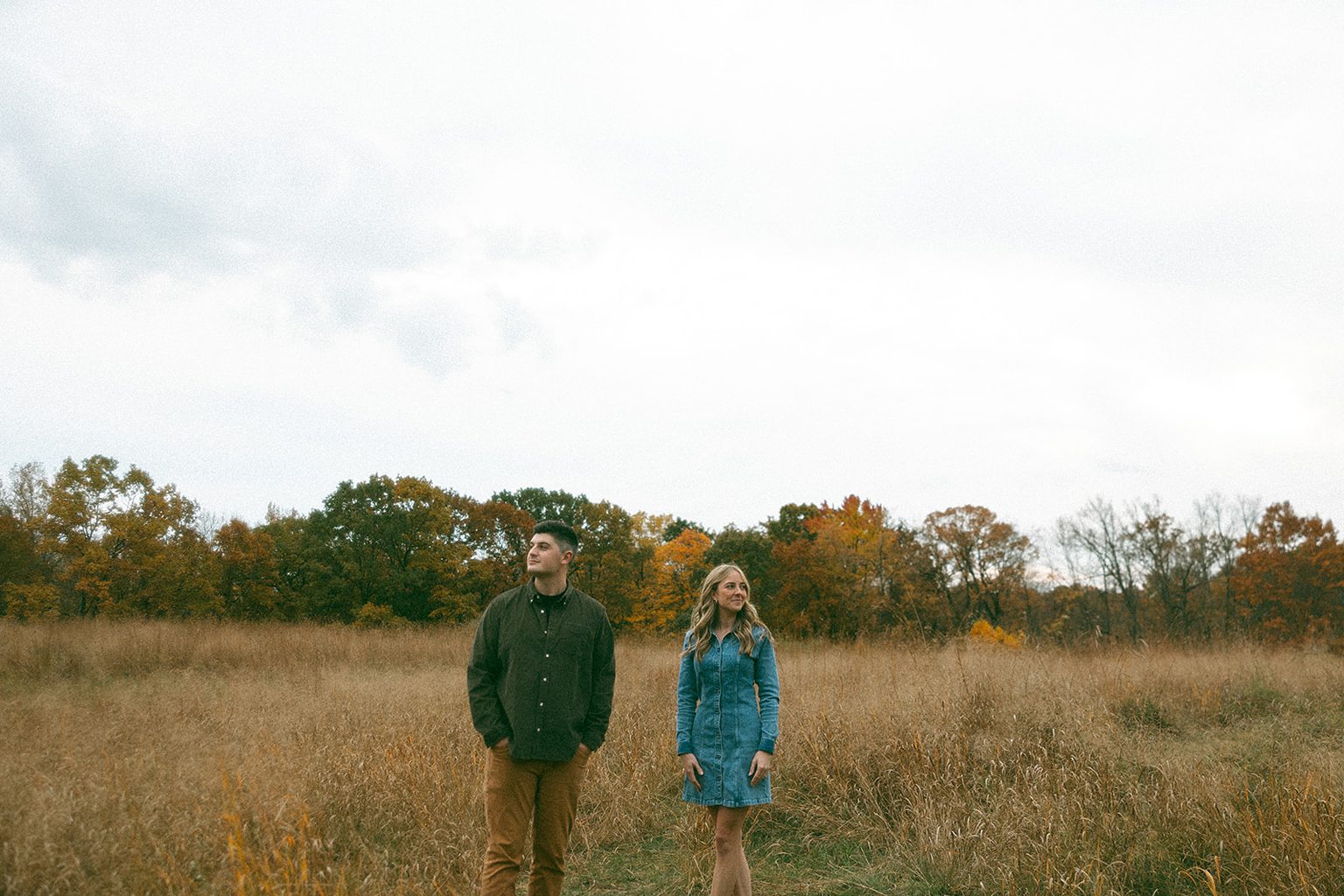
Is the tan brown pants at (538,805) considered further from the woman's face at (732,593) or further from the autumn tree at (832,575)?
the autumn tree at (832,575)

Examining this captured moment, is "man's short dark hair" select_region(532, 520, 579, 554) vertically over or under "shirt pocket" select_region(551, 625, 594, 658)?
over

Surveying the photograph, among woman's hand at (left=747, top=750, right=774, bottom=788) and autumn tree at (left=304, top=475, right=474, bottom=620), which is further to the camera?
autumn tree at (left=304, top=475, right=474, bottom=620)

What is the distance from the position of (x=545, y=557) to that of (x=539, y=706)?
0.66 meters

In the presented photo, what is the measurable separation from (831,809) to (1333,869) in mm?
2874

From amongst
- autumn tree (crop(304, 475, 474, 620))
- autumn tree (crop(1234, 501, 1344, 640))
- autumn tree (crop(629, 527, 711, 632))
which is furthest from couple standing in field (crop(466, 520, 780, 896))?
autumn tree (crop(1234, 501, 1344, 640))

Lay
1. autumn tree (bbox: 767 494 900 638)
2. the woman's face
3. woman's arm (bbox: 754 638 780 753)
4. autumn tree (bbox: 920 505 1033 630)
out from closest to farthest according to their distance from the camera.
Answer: woman's arm (bbox: 754 638 780 753) → the woman's face → autumn tree (bbox: 767 494 900 638) → autumn tree (bbox: 920 505 1033 630)

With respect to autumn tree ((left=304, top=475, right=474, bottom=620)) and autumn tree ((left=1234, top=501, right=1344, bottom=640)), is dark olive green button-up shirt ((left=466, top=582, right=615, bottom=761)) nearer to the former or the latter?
autumn tree ((left=304, top=475, right=474, bottom=620))

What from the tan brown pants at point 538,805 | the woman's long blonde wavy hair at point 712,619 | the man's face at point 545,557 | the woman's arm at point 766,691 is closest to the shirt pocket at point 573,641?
the man's face at point 545,557

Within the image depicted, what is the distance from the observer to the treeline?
25078mm

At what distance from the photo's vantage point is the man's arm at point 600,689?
3.45m

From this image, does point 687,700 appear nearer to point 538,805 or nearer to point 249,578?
point 538,805

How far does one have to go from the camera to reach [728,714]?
11.9 feet

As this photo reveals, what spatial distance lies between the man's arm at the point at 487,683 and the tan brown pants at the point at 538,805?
109 mm

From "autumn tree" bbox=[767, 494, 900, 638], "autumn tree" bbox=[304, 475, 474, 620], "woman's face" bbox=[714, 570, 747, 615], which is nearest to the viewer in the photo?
"woman's face" bbox=[714, 570, 747, 615]
